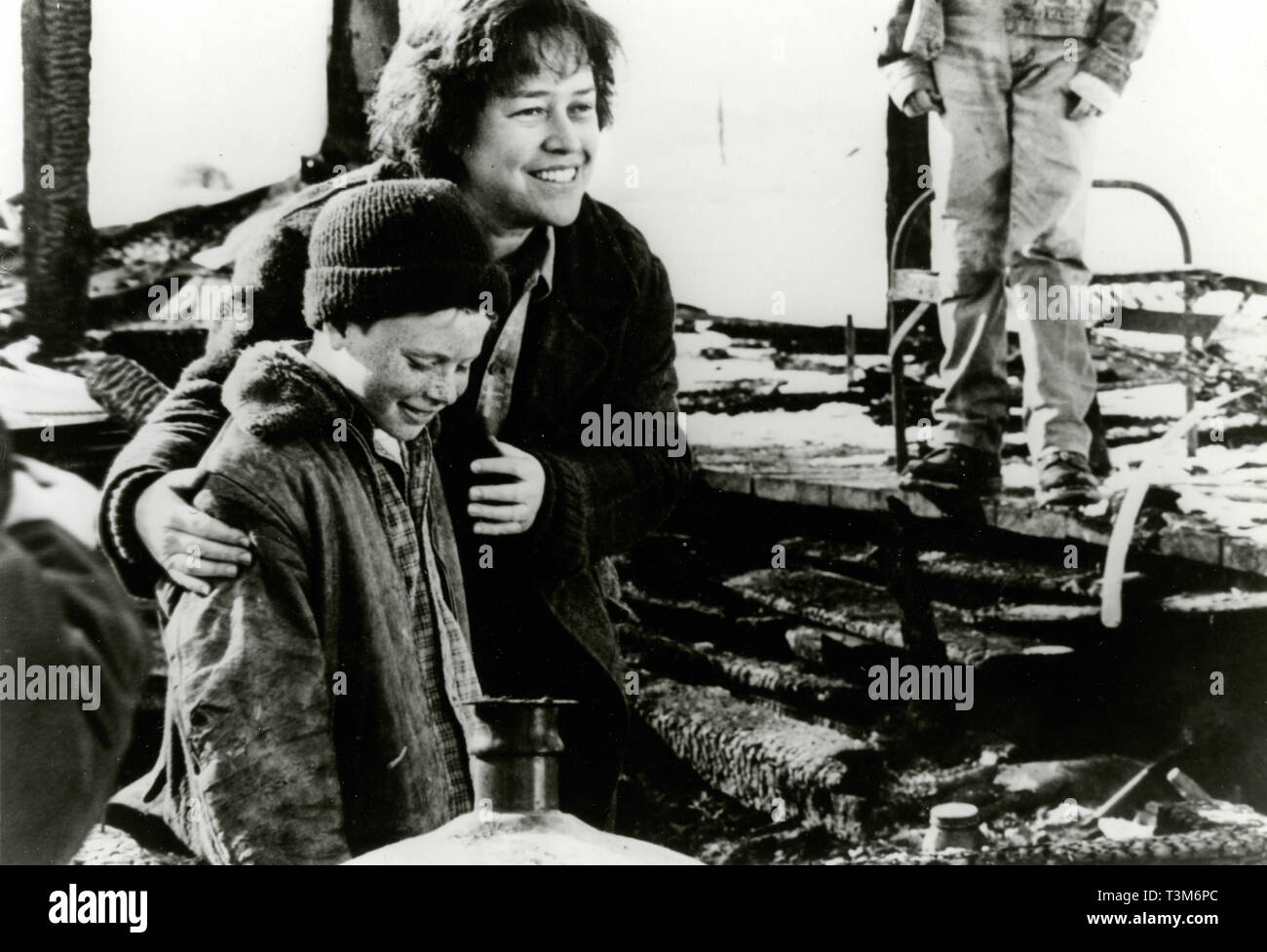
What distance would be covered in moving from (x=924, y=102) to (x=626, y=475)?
113 centimetres

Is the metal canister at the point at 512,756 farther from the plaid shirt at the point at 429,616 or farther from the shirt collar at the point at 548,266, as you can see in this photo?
the shirt collar at the point at 548,266

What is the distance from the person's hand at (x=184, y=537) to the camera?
110 inches

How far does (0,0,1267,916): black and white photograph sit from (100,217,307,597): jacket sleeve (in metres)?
0.01

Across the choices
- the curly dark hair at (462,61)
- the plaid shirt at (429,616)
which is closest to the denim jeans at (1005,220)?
the curly dark hair at (462,61)

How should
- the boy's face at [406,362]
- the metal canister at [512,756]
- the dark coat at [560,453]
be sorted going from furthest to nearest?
the dark coat at [560,453], the boy's face at [406,362], the metal canister at [512,756]

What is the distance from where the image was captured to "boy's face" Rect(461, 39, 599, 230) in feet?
10.2

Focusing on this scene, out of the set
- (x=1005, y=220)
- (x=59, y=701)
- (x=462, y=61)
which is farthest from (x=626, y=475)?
(x=59, y=701)

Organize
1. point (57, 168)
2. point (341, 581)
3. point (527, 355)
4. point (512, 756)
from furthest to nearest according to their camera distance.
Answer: point (57, 168) → point (527, 355) → point (341, 581) → point (512, 756)

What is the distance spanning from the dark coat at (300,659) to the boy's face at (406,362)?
8 cm

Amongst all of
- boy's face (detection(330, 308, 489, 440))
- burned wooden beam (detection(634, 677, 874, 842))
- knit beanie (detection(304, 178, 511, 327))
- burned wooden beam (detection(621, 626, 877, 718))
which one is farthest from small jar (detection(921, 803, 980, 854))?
knit beanie (detection(304, 178, 511, 327))

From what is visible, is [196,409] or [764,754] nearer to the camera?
[196,409]

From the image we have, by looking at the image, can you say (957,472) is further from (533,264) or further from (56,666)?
(56,666)

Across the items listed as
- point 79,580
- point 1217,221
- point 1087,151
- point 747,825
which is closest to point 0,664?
point 79,580

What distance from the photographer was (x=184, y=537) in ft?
9.41
